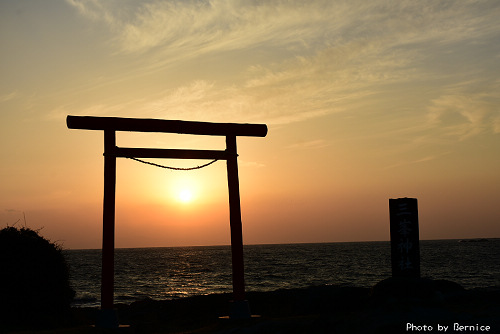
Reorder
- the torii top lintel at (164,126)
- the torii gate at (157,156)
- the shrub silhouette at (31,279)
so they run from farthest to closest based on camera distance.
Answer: the shrub silhouette at (31,279)
the torii top lintel at (164,126)
the torii gate at (157,156)

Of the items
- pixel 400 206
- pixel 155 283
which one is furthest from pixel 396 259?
pixel 155 283

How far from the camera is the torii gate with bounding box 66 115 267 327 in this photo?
45.3 feet

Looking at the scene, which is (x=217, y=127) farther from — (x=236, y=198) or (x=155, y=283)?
(x=155, y=283)

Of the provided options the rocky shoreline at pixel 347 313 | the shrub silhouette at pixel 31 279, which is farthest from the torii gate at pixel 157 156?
the shrub silhouette at pixel 31 279

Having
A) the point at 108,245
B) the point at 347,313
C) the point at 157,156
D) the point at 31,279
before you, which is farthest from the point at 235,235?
the point at 31,279

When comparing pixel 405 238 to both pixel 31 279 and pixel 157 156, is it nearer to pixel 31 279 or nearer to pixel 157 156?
pixel 157 156

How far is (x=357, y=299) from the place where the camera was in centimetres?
1570

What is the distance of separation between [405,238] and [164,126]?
7131 mm

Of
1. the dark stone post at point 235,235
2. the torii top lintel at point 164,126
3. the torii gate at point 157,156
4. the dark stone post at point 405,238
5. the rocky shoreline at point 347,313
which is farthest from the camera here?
the dark stone post at point 235,235

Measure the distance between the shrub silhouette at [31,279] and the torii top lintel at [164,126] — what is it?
486cm

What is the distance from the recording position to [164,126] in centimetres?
1467

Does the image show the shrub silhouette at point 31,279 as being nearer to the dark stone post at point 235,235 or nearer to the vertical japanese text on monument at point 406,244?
the dark stone post at point 235,235

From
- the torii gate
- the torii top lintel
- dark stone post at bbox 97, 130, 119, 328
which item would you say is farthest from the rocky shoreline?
the torii top lintel

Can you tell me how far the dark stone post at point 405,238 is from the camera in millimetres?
13609
